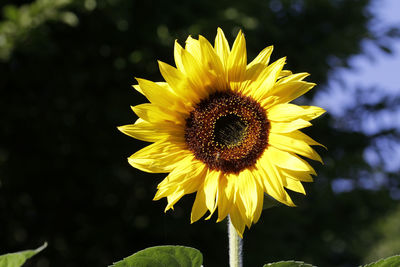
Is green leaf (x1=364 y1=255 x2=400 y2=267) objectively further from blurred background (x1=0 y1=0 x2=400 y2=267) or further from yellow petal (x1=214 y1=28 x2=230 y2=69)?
blurred background (x1=0 y1=0 x2=400 y2=267)

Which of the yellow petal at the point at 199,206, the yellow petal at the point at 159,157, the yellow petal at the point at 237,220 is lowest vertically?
the yellow petal at the point at 237,220

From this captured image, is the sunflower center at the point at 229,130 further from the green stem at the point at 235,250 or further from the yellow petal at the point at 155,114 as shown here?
the green stem at the point at 235,250

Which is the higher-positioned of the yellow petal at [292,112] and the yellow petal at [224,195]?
the yellow petal at [292,112]

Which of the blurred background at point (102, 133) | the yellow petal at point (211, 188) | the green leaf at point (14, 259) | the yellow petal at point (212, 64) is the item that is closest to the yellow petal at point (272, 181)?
the yellow petal at point (211, 188)

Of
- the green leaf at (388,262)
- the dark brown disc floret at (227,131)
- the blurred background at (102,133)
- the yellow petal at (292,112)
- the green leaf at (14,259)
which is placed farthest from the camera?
the blurred background at (102,133)

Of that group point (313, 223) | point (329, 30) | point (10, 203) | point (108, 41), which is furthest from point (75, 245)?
point (329, 30)

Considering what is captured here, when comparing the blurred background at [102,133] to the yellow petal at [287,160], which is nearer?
the yellow petal at [287,160]
